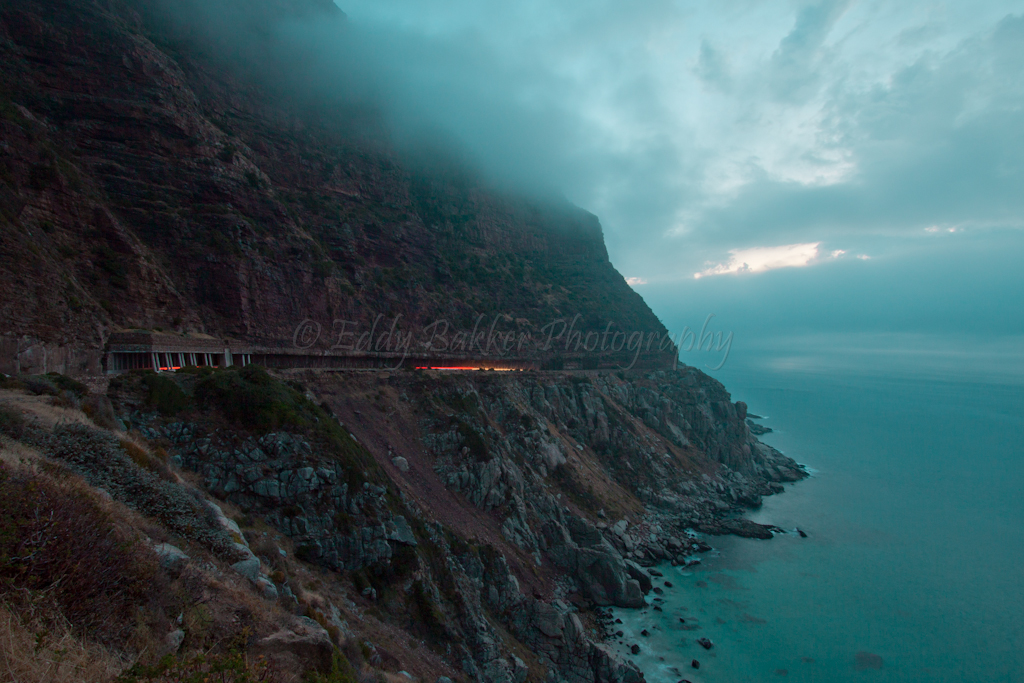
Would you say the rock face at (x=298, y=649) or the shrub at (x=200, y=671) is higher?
the shrub at (x=200, y=671)

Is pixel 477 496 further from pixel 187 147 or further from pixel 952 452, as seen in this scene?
pixel 952 452

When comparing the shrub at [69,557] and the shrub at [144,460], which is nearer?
the shrub at [69,557]

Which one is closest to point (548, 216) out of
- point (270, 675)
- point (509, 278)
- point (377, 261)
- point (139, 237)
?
→ point (509, 278)

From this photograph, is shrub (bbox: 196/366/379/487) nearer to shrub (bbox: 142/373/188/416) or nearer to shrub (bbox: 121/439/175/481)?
shrub (bbox: 142/373/188/416)

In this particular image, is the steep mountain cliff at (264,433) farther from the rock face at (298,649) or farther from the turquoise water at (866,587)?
the turquoise water at (866,587)

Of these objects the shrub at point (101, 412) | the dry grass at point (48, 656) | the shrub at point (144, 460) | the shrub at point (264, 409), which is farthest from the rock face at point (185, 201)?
the dry grass at point (48, 656)

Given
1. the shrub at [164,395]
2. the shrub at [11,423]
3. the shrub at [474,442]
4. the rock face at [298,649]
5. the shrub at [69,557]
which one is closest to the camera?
the shrub at [69,557]

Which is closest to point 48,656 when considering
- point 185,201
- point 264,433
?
point 264,433
